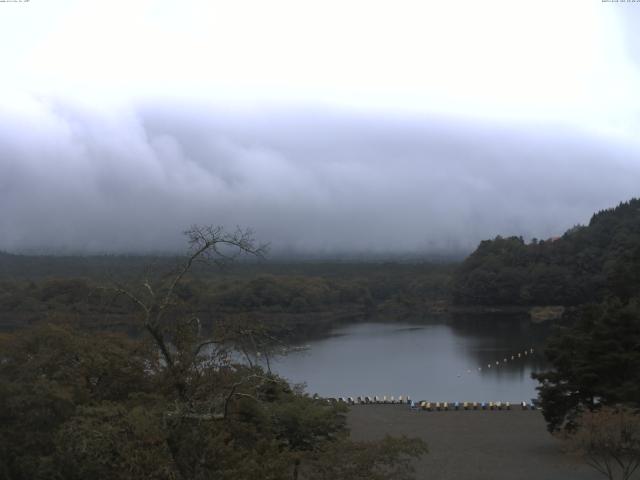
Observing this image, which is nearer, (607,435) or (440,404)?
(607,435)

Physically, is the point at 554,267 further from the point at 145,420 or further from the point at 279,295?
the point at 145,420

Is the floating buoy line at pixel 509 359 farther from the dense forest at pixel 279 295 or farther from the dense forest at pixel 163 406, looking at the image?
the dense forest at pixel 163 406

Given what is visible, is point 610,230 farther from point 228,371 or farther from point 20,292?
point 228,371

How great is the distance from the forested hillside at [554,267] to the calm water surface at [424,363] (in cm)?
1283

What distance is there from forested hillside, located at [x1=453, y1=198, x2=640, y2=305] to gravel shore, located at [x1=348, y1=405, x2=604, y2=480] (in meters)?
45.8

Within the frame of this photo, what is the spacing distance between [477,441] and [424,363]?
20.3 m

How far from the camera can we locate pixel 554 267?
2721 inches

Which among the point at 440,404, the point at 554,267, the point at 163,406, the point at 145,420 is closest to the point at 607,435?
the point at 163,406

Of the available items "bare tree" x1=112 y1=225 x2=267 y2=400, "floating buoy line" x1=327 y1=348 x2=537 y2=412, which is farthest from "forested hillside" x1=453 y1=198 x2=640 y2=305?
"bare tree" x1=112 y1=225 x2=267 y2=400

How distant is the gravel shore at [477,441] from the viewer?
14586 millimetres

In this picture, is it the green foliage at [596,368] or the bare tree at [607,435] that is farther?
the green foliage at [596,368]

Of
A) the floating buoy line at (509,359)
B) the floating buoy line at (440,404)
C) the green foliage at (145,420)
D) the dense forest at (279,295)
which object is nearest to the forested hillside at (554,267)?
the dense forest at (279,295)

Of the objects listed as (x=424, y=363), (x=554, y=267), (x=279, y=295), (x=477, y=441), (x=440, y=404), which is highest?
(x=554, y=267)

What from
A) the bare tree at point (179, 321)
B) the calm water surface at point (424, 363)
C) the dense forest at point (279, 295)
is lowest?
the calm water surface at point (424, 363)
